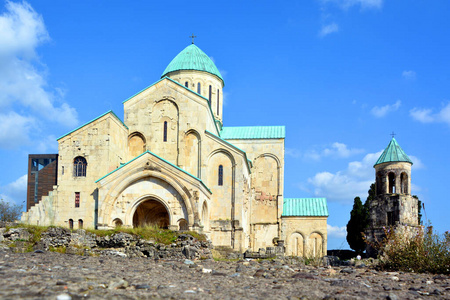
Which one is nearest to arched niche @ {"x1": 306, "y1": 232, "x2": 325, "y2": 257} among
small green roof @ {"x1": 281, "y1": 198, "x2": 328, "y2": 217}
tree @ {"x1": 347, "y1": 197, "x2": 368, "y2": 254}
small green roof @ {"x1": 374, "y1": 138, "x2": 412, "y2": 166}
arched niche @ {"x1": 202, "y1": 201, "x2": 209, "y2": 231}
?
small green roof @ {"x1": 281, "y1": 198, "x2": 328, "y2": 217}

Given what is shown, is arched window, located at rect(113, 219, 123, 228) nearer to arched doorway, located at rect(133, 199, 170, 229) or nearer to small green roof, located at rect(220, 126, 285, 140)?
arched doorway, located at rect(133, 199, 170, 229)

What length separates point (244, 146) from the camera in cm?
3891

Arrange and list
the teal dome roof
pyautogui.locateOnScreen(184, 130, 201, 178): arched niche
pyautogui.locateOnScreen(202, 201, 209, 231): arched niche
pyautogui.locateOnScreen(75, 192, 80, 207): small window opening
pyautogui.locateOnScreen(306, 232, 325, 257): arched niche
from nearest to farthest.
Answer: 1. pyautogui.locateOnScreen(75, 192, 80, 207): small window opening
2. pyautogui.locateOnScreen(202, 201, 209, 231): arched niche
3. pyautogui.locateOnScreen(184, 130, 201, 178): arched niche
4. pyautogui.locateOnScreen(306, 232, 325, 257): arched niche
5. the teal dome roof

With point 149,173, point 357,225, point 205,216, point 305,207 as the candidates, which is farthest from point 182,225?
point 357,225

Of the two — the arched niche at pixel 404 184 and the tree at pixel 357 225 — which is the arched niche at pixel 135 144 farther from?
the tree at pixel 357 225

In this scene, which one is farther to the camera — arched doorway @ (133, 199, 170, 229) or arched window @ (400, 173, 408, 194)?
arched window @ (400, 173, 408, 194)

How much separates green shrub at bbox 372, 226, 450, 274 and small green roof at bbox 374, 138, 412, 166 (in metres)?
15.8

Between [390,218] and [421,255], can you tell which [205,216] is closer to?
[390,218]

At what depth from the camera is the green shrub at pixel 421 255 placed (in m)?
15.5

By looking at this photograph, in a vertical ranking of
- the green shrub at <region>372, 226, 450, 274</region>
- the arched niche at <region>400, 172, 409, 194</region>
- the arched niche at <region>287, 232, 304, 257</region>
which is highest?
the arched niche at <region>400, 172, 409, 194</region>

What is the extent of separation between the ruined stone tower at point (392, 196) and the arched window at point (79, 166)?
1761cm

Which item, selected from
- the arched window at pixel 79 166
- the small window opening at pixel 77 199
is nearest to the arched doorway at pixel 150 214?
the small window opening at pixel 77 199

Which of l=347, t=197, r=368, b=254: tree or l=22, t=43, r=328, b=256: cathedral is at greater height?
l=22, t=43, r=328, b=256: cathedral

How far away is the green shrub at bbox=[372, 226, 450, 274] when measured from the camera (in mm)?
15512
